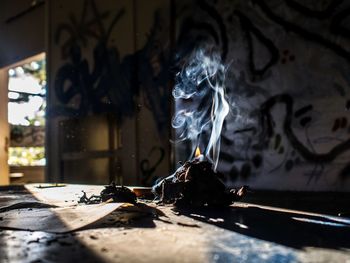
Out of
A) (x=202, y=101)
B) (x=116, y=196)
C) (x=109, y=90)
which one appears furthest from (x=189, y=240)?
(x=109, y=90)

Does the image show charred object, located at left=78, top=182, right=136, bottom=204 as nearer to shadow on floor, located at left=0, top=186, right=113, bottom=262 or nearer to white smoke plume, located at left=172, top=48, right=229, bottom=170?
shadow on floor, located at left=0, top=186, right=113, bottom=262

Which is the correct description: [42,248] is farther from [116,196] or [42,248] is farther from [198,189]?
[198,189]

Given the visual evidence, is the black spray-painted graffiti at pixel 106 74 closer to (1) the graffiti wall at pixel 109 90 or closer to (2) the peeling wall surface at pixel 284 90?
(1) the graffiti wall at pixel 109 90

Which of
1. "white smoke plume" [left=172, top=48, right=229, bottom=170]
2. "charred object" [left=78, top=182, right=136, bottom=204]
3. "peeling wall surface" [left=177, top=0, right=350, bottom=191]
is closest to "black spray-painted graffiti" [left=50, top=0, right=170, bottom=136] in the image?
"white smoke plume" [left=172, top=48, right=229, bottom=170]

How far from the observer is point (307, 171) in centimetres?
616

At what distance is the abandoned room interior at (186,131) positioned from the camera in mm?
2793

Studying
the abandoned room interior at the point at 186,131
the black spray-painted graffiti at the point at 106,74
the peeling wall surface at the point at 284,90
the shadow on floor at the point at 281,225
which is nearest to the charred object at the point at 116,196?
the abandoned room interior at the point at 186,131

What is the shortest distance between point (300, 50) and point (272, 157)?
1596 mm

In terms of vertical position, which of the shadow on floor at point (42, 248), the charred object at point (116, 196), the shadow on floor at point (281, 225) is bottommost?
the shadow on floor at point (281, 225)

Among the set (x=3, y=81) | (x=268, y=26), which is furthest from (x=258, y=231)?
(x=3, y=81)

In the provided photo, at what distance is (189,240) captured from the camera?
266cm

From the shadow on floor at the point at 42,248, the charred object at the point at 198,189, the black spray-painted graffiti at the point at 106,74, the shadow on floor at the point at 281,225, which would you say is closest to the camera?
the shadow on floor at the point at 42,248

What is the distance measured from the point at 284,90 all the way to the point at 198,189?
2.91m

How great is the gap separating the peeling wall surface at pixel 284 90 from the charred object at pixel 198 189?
218cm
